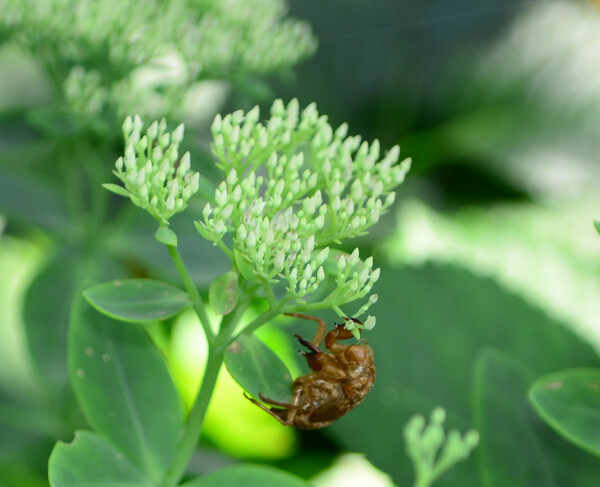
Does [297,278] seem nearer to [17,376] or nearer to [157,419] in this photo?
[157,419]

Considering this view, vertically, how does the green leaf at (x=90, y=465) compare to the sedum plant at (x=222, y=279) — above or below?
below

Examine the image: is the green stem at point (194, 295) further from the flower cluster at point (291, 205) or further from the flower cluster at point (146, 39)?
the flower cluster at point (146, 39)

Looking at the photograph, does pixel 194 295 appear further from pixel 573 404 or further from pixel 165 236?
pixel 573 404

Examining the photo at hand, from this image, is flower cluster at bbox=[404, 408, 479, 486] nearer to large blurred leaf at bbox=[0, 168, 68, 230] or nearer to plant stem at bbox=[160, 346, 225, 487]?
plant stem at bbox=[160, 346, 225, 487]

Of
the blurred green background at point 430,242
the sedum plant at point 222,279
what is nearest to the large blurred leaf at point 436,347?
the blurred green background at point 430,242

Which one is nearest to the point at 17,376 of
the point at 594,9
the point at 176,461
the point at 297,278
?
the point at 176,461

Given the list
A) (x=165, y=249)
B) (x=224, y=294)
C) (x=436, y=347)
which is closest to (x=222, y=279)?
(x=224, y=294)
